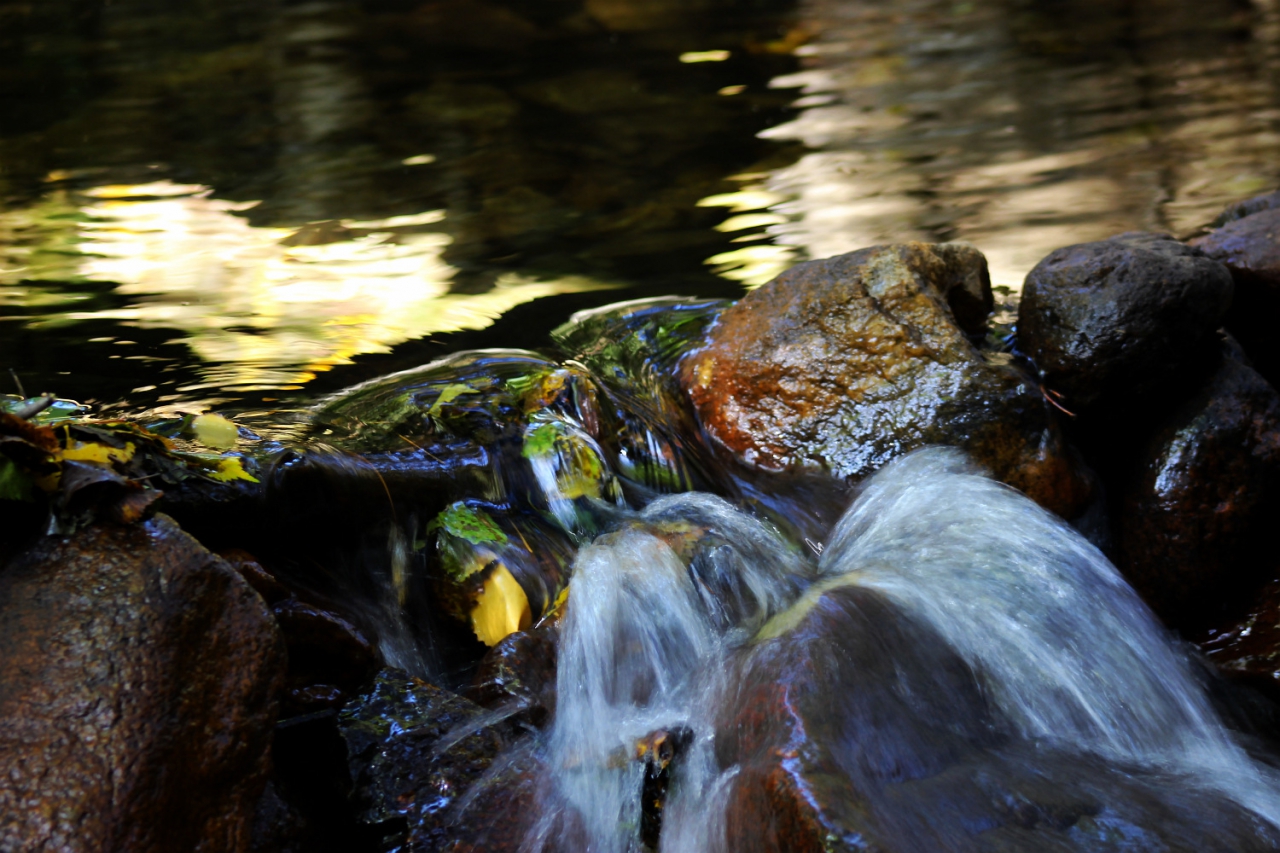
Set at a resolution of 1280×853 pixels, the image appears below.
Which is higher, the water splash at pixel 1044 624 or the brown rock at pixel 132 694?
the brown rock at pixel 132 694

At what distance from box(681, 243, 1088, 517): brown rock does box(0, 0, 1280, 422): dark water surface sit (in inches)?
52.8

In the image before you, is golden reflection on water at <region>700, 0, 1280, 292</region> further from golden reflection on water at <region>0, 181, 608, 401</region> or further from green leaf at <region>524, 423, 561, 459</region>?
green leaf at <region>524, 423, 561, 459</region>

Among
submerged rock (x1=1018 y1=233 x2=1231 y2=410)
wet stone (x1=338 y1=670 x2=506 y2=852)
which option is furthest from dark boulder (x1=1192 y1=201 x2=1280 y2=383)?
wet stone (x1=338 y1=670 x2=506 y2=852)

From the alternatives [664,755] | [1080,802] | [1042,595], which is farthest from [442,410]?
[1080,802]

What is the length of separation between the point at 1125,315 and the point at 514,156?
17.6 feet

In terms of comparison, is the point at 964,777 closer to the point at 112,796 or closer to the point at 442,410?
the point at 112,796

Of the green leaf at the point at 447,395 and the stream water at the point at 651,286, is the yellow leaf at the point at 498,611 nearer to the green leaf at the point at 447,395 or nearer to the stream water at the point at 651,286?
the stream water at the point at 651,286

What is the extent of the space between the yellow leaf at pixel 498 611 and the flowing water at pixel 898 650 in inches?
8.3

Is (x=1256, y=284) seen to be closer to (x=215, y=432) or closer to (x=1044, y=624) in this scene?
(x=1044, y=624)

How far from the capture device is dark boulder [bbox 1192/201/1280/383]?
161 inches

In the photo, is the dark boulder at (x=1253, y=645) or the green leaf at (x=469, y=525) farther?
the green leaf at (x=469, y=525)

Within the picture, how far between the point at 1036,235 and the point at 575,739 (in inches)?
196

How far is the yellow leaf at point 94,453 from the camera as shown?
8.23ft

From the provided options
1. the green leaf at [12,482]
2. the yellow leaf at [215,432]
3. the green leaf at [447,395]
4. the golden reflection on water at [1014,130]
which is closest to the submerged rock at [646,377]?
the green leaf at [447,395]
